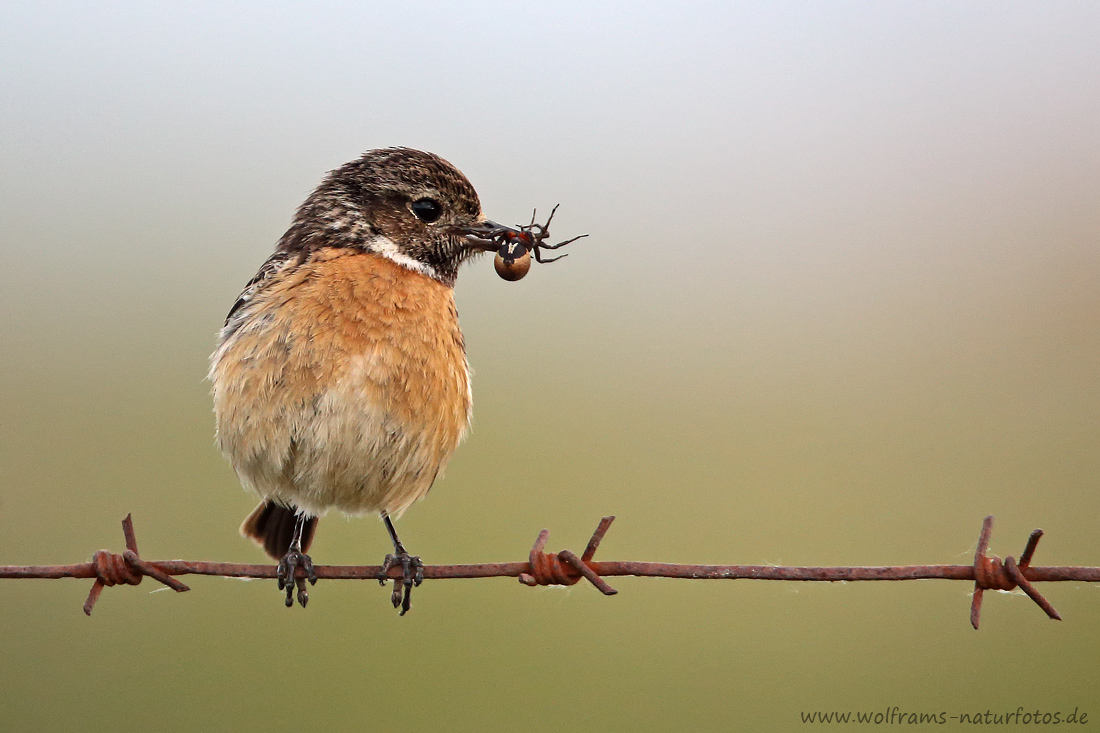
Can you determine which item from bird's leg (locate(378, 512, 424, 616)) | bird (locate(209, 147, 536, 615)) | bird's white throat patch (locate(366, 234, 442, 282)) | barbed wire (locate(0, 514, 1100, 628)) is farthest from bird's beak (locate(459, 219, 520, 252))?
barbed wire (locate(0, 514, 1100, 628))

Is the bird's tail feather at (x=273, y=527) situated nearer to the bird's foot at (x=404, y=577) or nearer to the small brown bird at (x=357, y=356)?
the small brown bird at (x=357, y=356)

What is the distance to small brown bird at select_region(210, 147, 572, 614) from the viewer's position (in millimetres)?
3971

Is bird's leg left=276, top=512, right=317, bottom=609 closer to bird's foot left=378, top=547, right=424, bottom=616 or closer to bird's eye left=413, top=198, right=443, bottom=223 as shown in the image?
bird's foot left=378, top=547, right=424, bottom=616

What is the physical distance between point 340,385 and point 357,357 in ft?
0.44

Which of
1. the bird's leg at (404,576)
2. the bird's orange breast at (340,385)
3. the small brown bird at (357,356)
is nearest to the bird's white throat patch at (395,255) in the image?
the small brown bird at (357,356)

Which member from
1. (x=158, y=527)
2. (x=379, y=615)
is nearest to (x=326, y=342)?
(x=379, y=615)

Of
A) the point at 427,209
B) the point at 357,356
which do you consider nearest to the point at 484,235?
the point at 427,209

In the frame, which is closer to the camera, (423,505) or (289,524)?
(289,524)

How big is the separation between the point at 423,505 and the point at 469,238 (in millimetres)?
5774

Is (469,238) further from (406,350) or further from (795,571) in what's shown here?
(795,571)

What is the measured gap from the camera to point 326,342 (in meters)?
3.97

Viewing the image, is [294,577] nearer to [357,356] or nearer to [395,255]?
[357,356]

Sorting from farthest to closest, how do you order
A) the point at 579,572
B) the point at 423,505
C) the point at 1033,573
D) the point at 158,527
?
1. the point at 423,505
2. the point at 158,527
3. the point at 579,572
4. the point at 1033,573

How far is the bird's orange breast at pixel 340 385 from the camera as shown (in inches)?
156
